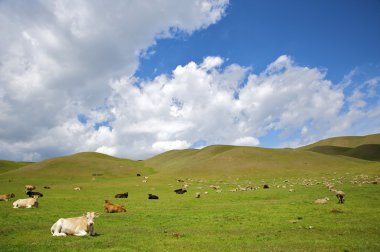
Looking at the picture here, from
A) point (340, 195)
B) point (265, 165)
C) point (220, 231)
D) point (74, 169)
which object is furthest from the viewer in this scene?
point (74, 169)

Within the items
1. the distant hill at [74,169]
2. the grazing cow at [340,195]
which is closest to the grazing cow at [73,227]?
the grazing cow at [340,195]

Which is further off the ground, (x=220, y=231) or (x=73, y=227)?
(x=73, y=227)

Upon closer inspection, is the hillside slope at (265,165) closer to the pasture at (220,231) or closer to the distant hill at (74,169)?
the distant hill at (74,169)

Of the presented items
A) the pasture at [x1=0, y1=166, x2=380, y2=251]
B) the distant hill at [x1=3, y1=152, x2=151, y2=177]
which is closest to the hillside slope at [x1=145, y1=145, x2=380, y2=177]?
the distant hill at [x1=3, y1=152, x2=151, y2=177]

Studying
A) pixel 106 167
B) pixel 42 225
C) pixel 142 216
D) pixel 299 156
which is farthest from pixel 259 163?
pixel 42 225

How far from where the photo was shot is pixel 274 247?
14461mm

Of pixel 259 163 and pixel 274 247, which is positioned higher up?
pixel 259 163

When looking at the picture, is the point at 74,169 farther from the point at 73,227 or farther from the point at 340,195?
the point at 73,227

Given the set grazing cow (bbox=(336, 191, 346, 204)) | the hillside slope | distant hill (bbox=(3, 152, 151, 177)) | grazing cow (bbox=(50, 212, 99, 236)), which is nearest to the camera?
grazing cow (bbox=(50, 212, 99, 236))

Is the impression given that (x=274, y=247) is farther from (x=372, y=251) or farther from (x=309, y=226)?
(x=309, y=226)

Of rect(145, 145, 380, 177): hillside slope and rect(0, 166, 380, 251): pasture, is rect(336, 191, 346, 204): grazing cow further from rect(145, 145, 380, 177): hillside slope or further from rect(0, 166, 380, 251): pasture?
rect(145, 145, 380, 177): hillside slope

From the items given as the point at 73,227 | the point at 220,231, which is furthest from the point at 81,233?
the point at 220,231

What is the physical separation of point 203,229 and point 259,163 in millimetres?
85034

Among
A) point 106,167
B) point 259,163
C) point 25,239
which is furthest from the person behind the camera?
point 106,167
